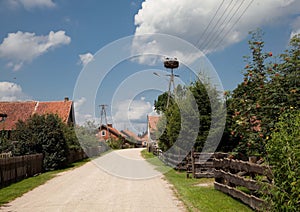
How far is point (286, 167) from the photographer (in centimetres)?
465

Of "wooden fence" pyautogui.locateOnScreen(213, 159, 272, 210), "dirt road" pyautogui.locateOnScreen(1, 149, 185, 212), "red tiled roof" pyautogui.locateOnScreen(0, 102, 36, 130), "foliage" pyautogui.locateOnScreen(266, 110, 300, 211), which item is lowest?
"dirt road" pyautogui.locateOnScreen(1, 149, 185, 212)

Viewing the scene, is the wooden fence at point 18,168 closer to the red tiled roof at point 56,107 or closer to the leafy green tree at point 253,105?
the leafy green tree at point 253,105

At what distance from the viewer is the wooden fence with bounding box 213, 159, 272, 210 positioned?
6.55m

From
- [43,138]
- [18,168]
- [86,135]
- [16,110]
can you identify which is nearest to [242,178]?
[18,168]

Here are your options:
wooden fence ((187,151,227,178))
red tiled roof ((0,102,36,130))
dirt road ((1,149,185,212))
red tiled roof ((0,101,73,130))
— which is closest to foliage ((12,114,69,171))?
dirt road ((1,149,185,212))

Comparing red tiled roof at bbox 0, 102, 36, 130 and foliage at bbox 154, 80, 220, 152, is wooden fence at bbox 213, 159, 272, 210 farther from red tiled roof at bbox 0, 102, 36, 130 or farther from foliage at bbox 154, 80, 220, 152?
red tiled roof at bbox 0, 102, 36, 130

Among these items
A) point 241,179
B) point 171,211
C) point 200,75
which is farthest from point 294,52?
point 200,75

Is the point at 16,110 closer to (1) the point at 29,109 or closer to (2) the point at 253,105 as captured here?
(1) the point at 29,109

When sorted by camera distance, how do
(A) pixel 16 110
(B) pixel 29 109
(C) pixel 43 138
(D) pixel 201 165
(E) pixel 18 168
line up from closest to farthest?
(D) pixel 201 165, (E) pixel 18 168, (C) pixel 43 138, (A) pixel 16 110, (B) pixel 29 109

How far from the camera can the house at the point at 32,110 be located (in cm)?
3850

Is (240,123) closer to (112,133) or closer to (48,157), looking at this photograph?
(48,157)

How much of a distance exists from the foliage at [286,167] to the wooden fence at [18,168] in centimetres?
1144

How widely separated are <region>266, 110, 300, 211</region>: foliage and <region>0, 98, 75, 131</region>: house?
34.5 meters

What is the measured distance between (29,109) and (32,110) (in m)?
0.40
